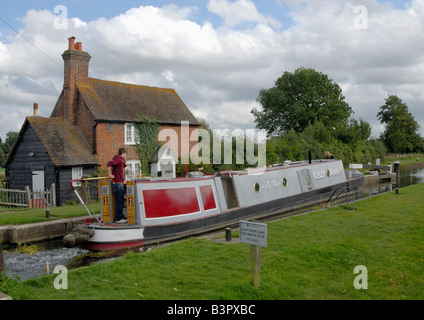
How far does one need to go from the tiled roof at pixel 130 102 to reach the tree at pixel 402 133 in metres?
42.8

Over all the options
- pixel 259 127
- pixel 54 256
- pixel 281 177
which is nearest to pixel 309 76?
pixel 259 127

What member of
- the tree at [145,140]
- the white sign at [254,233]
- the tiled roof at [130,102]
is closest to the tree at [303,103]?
the tiled roof at [130,102]

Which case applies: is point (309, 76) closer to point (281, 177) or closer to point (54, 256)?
point (281, 177)

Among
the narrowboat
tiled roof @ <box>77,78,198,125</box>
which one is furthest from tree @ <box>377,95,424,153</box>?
the narrowboat

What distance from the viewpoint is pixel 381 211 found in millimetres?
11125

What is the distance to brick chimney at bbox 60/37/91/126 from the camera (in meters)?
20.7

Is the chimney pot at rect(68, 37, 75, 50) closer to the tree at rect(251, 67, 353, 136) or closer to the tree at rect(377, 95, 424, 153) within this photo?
the tree at rect(251, 67, 353, 136)

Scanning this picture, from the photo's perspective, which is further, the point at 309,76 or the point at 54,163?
the point at 309,76

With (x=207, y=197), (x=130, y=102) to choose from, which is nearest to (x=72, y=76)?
(x=130, y=102)

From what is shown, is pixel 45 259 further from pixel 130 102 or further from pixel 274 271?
pixel 130 102

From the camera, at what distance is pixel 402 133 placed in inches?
2211

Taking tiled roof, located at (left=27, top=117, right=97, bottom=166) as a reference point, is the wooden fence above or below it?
below

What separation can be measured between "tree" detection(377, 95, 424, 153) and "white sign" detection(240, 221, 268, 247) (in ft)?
190
